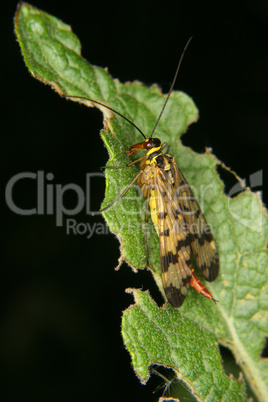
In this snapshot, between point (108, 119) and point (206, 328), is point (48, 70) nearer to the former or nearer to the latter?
point (108, 119)

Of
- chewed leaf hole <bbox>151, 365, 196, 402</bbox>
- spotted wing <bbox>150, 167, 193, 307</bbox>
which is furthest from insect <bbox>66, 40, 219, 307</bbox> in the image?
chewed leaf hole <bbox>151, 365, 196, 402</bbox>

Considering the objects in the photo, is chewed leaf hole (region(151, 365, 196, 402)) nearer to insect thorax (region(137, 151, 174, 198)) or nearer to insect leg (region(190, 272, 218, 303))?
insect leg (region(190, 272, 218, 303))

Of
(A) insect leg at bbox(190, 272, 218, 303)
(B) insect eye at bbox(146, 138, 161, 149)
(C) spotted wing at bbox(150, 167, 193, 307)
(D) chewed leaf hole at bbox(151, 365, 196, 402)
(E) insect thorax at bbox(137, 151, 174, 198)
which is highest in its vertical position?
(B) insect eye at bbox(146, 138, 161, 149)

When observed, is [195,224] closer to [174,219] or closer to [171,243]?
[174,219]

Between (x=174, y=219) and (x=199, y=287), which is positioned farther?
(x=174, y=219)

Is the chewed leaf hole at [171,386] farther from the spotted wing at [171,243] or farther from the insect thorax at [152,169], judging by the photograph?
the insect thorax at [152,169]

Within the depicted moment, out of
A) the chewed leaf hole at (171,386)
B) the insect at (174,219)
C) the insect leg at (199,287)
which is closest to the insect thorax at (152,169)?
the insect at (174,219)

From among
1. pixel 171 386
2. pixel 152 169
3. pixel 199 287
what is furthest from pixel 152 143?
pixel 171 386
